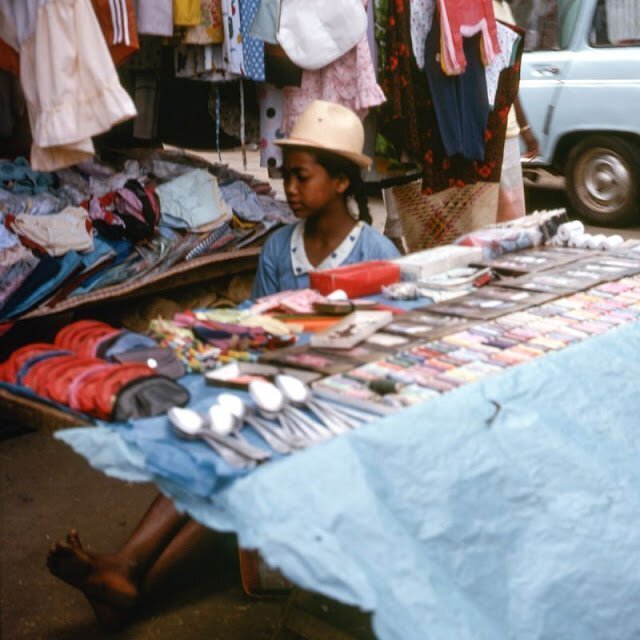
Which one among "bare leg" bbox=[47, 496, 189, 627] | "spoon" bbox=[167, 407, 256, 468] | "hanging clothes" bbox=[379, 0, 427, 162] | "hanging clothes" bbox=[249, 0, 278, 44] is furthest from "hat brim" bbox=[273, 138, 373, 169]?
"spoon" bbox=[167, 407, 256, 468]

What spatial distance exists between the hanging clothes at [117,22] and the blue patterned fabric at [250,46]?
60 centimetres

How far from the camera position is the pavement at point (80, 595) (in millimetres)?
2584

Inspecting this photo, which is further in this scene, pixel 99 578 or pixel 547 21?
pixel 547 21

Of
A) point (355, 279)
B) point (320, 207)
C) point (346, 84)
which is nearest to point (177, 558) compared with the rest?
point (355, 279)

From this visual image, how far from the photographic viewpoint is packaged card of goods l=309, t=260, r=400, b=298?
2.66 m

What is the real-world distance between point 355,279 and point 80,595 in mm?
1282

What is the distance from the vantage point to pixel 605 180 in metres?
7.83

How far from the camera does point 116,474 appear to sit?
1.63 meters

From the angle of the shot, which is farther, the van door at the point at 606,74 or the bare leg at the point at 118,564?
the van door at the point at 606,74

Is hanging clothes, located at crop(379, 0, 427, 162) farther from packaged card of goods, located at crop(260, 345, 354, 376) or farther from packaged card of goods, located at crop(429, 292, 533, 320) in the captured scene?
packaged card of goods, located at crop(260, 345, 354, 376)

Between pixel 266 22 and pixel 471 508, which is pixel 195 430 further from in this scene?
pixel 266 22

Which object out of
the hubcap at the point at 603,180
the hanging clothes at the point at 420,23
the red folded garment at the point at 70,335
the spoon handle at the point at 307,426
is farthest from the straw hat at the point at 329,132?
the hubcap at the point at 603,180

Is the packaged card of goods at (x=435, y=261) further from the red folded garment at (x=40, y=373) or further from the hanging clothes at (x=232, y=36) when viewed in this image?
the hanging clothes at (x=232, y=36)

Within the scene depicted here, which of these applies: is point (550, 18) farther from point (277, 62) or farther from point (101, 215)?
point (101, 215)
